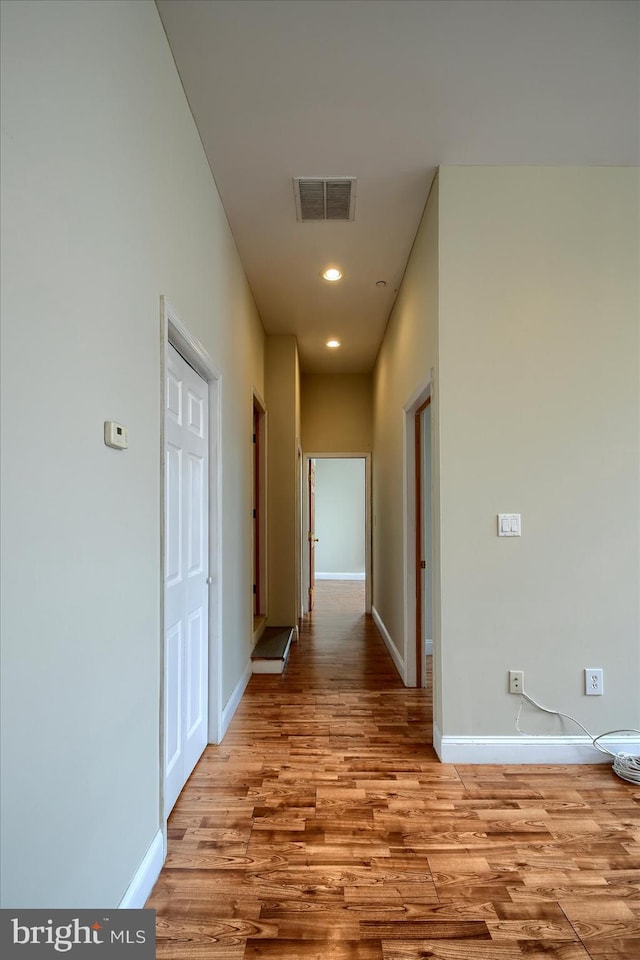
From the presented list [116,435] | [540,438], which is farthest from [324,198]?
[116,435]

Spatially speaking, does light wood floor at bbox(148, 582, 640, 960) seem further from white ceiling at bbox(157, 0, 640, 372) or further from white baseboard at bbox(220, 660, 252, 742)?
white ceiling at bbox(157, 0, 640, 372)

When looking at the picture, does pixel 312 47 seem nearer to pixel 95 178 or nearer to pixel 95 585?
pixel 95 178

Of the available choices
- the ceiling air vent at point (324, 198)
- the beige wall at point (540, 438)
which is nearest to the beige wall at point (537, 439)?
the beige wall at point (540, 438)

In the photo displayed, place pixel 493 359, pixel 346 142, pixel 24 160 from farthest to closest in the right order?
pixel 493 359 → pixel 346 142 → pixel 24 160

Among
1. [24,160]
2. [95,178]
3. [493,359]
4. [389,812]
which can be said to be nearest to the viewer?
[24,160]

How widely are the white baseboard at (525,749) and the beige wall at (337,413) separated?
4.19 m

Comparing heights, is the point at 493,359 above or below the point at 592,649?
above

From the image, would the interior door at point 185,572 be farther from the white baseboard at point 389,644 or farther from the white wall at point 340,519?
the white wall at point 340,519

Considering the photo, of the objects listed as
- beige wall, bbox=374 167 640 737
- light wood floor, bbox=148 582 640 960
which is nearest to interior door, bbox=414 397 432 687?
light wood floor, bbox=148 582 640 960

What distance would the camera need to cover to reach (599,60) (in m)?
2.04

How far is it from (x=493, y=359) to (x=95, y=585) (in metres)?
2.18

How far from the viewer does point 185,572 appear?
2404 millimetres

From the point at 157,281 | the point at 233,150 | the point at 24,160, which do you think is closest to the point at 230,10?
the point at 233,150

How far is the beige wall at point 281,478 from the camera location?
16.8ft
